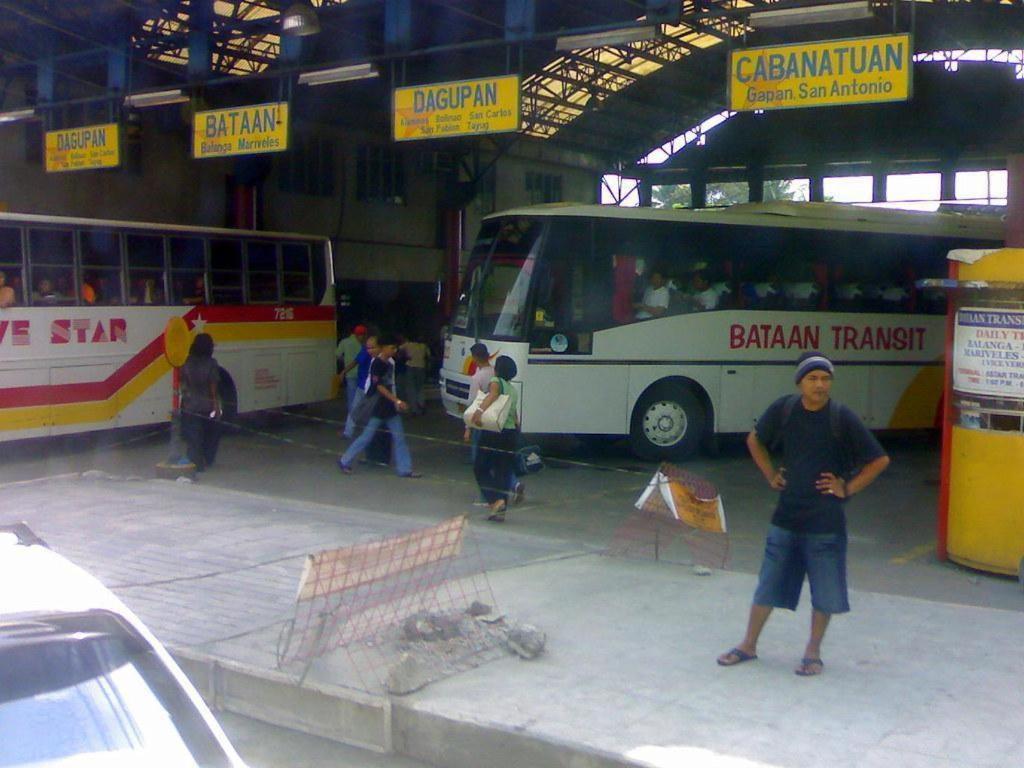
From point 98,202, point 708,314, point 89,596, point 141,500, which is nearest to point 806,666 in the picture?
point 89,596

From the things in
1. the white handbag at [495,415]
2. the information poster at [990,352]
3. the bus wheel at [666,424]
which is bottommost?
the bus wheel at [666,424]

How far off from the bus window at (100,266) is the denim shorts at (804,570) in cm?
1200

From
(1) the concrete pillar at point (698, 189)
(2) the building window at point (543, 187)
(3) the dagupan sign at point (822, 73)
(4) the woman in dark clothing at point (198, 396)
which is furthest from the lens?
(1) the concrete pillar at point (698, 189)

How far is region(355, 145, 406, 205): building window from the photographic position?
2838cm

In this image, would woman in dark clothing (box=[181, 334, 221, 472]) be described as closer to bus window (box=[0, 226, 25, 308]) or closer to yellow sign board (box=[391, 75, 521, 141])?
bus window (box=[0, 226, 25, 308])

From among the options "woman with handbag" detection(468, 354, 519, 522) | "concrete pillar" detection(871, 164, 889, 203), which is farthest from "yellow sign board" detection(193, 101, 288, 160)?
"concrete pillar" detection(871, 164, 889, 203)

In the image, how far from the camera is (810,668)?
6.29m

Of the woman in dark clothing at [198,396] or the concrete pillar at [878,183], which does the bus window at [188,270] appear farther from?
the concrete pillar at [878,183]

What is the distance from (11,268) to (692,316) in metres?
8.83

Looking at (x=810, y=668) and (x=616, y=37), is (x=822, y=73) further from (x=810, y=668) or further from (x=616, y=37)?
(x=810, y=668)

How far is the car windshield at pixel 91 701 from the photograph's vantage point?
2602mm

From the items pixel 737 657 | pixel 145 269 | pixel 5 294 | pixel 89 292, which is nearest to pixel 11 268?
pixel 5 294

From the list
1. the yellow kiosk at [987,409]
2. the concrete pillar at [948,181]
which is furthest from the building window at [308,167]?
the yellow kiosk at [987,409]

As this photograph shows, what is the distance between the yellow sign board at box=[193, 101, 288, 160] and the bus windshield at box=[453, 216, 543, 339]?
128 inches
